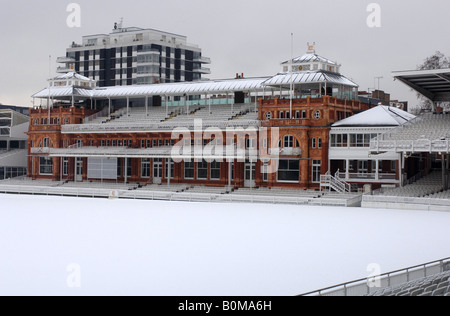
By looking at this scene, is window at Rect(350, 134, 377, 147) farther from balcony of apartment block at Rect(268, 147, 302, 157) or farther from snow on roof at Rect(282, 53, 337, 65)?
snow on roof at Rect(282, 53, 337, 65)

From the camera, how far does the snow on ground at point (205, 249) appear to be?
22156 millimetres

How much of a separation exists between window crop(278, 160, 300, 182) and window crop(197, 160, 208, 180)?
8.94m

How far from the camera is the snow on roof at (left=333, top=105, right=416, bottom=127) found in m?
63.0

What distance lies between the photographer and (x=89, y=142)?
262 ft

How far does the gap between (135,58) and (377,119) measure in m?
76.8

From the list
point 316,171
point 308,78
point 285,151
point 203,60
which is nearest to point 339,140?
point 316,171

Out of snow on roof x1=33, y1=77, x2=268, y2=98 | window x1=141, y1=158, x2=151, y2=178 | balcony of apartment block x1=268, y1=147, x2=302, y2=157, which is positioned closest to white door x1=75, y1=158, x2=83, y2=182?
snow on roof x1=33, y1=77, x2=268, y2=98

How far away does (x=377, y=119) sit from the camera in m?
63.8

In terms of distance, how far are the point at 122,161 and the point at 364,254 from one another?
52.3 meters

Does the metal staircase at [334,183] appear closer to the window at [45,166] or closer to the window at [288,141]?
the window at [288,141]

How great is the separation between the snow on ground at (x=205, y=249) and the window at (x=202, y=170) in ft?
70.3

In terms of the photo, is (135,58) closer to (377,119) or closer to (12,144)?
(12,144)

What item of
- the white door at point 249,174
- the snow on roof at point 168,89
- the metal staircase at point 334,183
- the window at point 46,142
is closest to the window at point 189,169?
the white door at point 249,174
